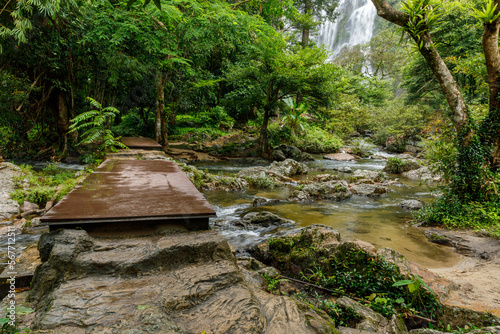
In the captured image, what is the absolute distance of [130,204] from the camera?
2506mm

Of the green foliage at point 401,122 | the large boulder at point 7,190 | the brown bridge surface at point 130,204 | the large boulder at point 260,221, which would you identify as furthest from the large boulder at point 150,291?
the green foliage at point 401,122

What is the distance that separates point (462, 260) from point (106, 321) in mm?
4830

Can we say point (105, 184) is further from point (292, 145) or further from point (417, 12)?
point (292, 145)

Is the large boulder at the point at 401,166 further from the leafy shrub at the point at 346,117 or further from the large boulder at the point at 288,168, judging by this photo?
the leafy shrub at the point at 346,117

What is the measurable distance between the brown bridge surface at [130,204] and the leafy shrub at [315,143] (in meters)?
15.3

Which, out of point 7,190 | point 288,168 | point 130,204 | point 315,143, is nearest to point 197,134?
point 288,168

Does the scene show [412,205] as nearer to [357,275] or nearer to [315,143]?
[357,275]

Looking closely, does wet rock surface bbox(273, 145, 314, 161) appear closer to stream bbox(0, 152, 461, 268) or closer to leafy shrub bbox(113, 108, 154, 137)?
stream bbox(0, 152, 461, 268)

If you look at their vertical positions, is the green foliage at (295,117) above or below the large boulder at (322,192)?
above

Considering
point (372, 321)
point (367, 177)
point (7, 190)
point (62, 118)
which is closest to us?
point (372, 321)

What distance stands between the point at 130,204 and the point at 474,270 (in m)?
4.50

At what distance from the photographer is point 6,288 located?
2117 millimetres

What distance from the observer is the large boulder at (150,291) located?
1456mm

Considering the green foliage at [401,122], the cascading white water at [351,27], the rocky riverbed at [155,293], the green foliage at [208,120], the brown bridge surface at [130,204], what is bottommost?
the rocky riverbed at [155,293]
